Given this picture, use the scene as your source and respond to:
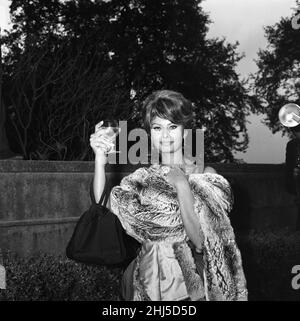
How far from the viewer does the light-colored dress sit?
2.70m

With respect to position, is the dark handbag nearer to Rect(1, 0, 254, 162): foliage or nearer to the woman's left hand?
the woman's left hand

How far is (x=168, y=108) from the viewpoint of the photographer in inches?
111

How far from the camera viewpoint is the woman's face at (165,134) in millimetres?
2850

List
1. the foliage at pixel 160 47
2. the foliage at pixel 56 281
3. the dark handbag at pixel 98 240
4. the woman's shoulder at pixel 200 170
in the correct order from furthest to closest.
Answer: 1. the foliage at pixel 160 47
2. the foliage at pixel 56 281
3. the woman's shoulder at pixel 200 170
4. the dark handbag at pixel 98 240

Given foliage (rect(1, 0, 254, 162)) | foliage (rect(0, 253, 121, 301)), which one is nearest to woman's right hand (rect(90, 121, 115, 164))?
foliage (rect(0, 253, 121, 301))

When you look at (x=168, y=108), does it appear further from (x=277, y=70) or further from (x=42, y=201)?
(x=277, y=70)

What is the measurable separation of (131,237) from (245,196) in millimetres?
7199

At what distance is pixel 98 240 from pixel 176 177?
1.71 feet

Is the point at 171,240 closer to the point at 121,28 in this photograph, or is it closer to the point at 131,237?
the point at 131,237

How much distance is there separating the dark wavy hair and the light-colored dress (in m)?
0.29

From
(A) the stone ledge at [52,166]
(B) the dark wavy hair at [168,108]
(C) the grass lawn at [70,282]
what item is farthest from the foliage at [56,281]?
(B) the dark wavy hair at [168,108]

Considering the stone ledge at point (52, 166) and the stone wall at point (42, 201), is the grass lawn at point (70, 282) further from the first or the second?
the stone ledge at point (52, 166)

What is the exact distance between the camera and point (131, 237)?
9.30 ft
